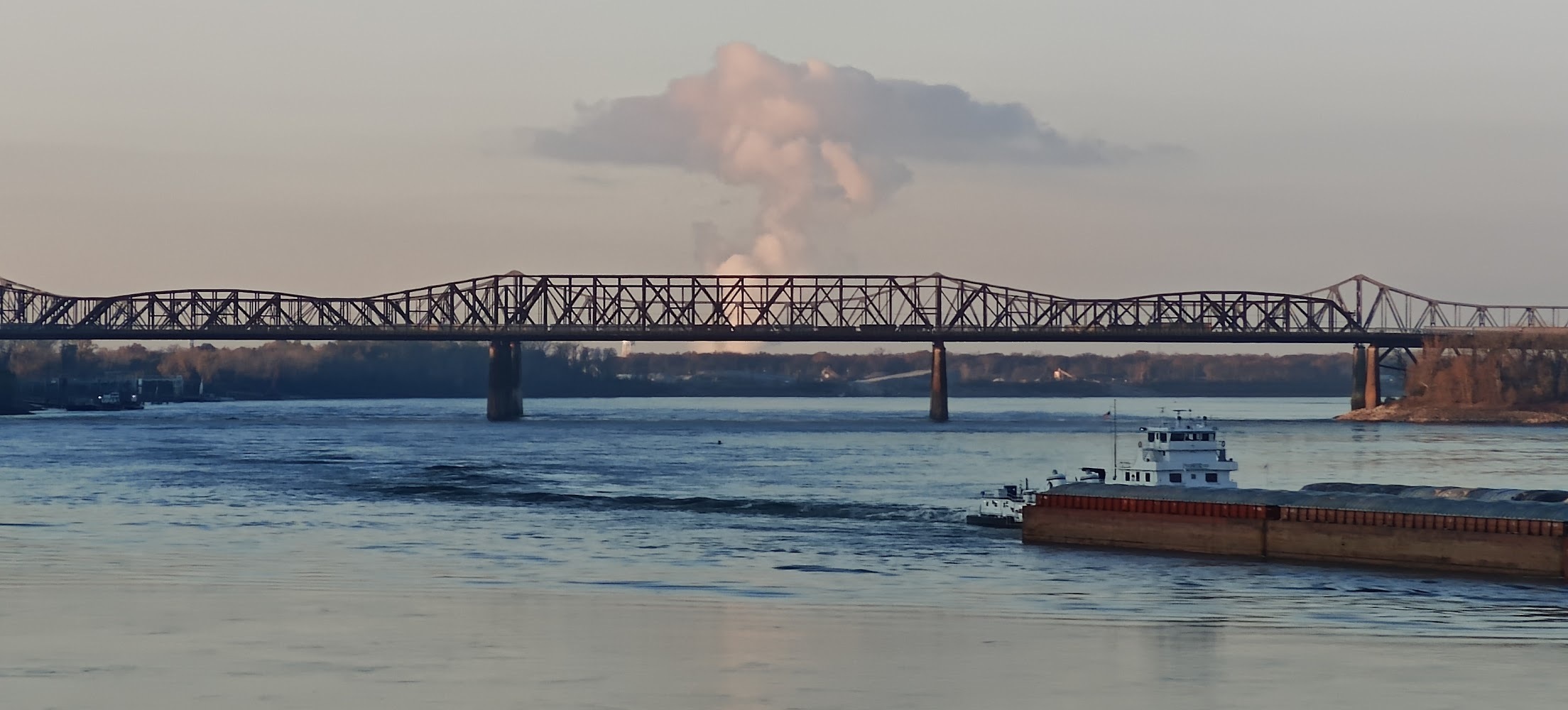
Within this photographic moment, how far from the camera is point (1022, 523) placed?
2825 inches

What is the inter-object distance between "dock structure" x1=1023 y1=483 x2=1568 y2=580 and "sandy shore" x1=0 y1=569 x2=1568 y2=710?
1533 cm

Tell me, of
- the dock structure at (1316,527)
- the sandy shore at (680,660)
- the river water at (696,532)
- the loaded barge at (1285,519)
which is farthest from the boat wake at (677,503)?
the sandy shore at (680,660)

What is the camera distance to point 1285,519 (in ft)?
208

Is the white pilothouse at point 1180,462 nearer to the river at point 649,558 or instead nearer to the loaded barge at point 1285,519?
the loaded barge at point 1285,519

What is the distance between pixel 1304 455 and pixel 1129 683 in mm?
114684

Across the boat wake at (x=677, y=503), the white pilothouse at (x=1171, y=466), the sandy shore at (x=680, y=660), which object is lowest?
the sandy shore at (x=680, y=660)

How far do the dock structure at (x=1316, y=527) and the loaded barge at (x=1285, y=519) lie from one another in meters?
0.03

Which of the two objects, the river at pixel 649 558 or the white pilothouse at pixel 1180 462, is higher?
the white pilothouse at pixel 1180 462

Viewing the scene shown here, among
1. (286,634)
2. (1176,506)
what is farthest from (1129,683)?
(1176,506)

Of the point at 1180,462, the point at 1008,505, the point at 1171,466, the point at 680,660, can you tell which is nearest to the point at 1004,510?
the point at 1008,505

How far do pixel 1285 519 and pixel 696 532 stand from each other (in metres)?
21.8

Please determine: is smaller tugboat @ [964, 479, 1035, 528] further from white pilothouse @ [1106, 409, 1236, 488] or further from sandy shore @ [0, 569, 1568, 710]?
sandy shore @ [0, 569, 1568, 710]

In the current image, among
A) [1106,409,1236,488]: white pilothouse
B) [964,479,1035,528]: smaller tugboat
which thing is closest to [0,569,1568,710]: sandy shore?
[964,479,1035,528]: smaller tugboat

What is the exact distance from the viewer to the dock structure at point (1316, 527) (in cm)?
5662
